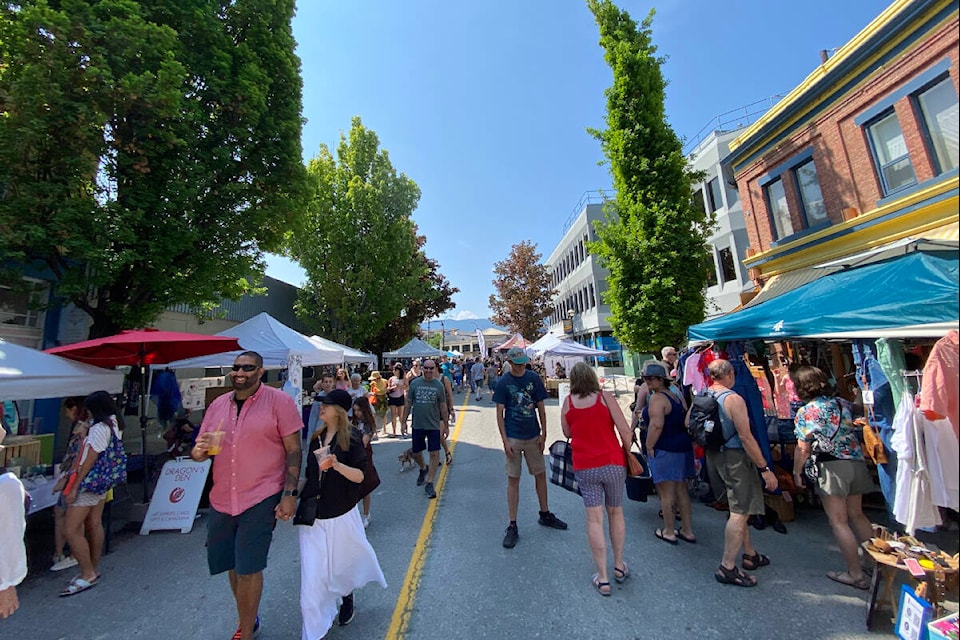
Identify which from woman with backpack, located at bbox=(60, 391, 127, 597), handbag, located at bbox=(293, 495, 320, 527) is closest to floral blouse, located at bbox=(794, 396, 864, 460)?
handbag, located at bbox=(293, 495, 320, 527)

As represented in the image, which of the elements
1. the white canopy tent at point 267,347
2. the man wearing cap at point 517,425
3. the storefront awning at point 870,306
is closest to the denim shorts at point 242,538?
the man wearing cap at point 517,425

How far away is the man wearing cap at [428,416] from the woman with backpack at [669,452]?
309cm

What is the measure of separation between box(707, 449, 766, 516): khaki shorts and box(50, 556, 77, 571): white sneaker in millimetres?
6581

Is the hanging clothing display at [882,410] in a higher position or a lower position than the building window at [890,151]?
lower

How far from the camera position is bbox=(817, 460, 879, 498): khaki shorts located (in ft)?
10.7

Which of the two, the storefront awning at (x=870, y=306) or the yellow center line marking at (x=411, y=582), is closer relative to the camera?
the storefront awning at (x=870, y=306)

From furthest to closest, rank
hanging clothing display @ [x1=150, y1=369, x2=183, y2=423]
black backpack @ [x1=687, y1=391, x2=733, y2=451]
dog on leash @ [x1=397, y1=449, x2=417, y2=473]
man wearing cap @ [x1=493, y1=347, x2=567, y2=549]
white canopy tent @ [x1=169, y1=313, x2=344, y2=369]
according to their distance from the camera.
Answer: hanging clothing display @ [x1=150, y1=369, x2=183, y2=423]
white canopy tent @ [x1=169, y1=313, x2=344, y2=369]
dog on leash @ [x1=397, y1=449, x2=417, y2=473]
man wearing cap @ [x1=493, y1=347, x2=567, y2=549]
black backpack @ [x1=687, y1=391, x2=733, y2=451]

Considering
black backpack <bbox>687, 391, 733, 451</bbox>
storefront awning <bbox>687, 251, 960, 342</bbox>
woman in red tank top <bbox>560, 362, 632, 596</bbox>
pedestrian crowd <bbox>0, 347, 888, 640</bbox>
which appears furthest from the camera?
black backpack <bbox>687, 391, 733, 451</bbox>

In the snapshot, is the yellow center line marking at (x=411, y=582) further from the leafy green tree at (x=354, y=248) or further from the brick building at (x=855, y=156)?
the leafy green tree at (x=354, y=248)

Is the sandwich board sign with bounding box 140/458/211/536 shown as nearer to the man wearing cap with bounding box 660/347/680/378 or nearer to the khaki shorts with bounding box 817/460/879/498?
the khaki shorts with bounding box 817/460/879/498

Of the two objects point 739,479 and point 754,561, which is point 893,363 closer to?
point 739,479

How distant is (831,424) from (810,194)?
7811 millimetres

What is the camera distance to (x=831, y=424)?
3.38 m

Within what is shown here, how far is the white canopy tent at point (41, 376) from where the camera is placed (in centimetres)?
425
